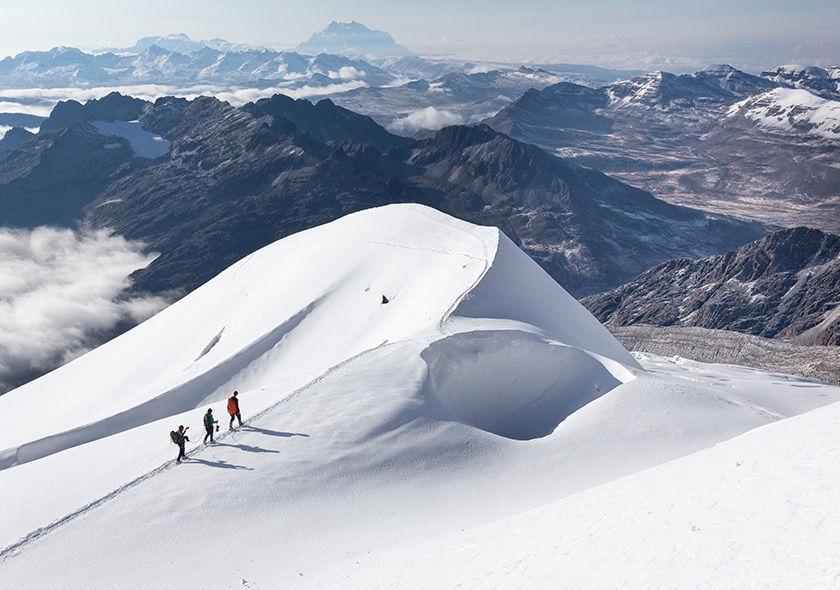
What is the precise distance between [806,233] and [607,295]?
163ft

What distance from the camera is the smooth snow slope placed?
1634 centimetres

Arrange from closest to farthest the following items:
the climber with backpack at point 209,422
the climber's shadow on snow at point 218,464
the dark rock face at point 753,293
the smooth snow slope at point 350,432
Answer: the smooth snow slope at point 350,432 → the climber's shadow on snow at point 218,464 → the climber with backpack at point 209,422 → the dark rock face at point 753,293

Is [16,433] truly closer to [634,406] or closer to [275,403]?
[275,403]

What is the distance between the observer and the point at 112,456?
71.4ft

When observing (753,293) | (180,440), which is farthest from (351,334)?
(753,293)

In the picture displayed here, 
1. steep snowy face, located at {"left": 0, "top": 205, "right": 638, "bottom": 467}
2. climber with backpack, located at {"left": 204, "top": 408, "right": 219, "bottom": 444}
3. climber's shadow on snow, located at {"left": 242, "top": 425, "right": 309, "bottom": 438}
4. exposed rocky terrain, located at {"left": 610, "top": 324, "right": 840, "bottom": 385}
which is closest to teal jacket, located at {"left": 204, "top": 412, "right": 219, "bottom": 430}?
climber with backpack, located at {"left": 204, "top": 408, "right": 219, "bottom": 444}

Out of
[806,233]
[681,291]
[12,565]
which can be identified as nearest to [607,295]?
[681,291]

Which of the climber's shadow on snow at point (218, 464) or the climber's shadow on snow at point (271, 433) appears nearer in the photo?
the climber's shadow on snow at point (218, 464)

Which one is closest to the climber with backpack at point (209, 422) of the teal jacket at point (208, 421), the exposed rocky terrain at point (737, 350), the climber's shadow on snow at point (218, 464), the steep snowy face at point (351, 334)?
the teal jacket at point (208, 421)

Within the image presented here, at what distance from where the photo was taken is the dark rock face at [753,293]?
370 feet

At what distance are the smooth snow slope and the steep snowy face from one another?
0.20 meters

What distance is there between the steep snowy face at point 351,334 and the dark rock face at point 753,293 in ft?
295

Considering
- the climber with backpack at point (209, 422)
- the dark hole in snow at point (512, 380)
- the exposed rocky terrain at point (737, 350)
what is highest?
the climber with backpack at point (209, 422)

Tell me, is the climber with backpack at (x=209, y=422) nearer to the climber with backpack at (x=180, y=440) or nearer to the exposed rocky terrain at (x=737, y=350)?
the climber with backpack at (x=180, y=440)
